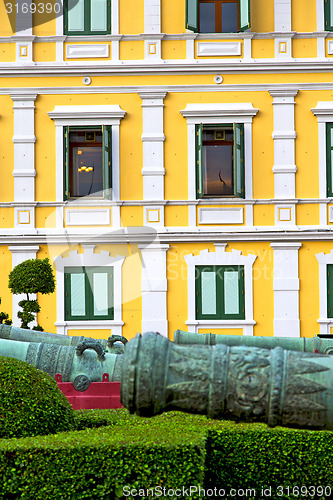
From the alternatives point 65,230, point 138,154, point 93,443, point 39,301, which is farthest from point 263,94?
point 93,443

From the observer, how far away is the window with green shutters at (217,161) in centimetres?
1612

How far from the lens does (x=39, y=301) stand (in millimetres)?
16016

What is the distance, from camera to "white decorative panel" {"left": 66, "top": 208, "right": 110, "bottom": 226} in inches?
637

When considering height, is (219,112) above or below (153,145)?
above

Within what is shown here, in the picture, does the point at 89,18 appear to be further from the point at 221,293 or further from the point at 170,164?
the point at 221,293

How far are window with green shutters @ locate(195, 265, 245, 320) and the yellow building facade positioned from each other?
26 mm

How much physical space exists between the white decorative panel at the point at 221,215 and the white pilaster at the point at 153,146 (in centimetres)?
92

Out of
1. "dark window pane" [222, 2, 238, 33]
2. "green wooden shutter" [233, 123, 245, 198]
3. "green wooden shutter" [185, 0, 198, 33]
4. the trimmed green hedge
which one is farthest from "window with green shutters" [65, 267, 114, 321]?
the trimmed green hedge

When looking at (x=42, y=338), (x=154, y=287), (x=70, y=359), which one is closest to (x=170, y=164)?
(x=154, y=287)

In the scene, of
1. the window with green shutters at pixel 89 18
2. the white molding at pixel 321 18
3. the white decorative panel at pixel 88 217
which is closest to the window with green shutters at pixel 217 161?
the white decorative panel at pixel 88 217

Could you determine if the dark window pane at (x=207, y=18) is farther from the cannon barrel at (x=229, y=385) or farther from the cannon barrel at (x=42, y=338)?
the cannon barrel at (x=229, y=385)

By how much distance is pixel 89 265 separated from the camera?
16.2 meters

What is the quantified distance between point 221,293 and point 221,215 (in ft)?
5.53

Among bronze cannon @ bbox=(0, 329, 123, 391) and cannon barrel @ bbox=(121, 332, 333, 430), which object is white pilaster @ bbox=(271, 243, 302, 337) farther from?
cannon barrel @ bbox=(121, 332, 333, 430)
